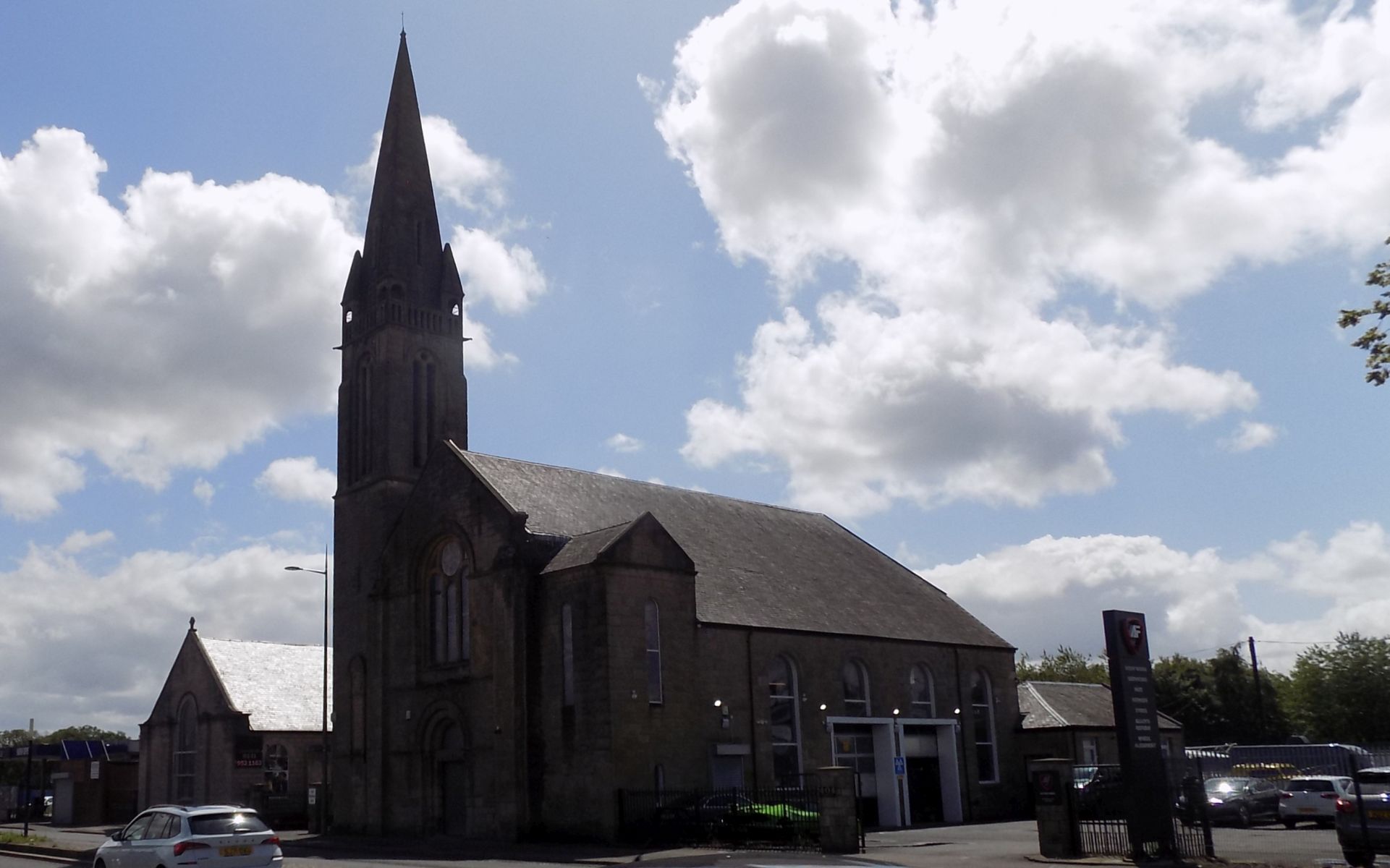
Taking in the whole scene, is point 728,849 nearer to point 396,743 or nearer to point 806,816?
point 806,816

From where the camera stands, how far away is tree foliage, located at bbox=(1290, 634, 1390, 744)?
6988cm

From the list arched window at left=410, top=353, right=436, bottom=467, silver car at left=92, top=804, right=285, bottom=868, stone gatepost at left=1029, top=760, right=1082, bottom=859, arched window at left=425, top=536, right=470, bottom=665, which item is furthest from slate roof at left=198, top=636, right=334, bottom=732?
stone gatepost at left=1029, top=760, right=1082, bottom=859

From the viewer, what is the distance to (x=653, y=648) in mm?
34312

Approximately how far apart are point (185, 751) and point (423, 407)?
2329 cm

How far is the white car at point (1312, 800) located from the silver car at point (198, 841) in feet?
91.2

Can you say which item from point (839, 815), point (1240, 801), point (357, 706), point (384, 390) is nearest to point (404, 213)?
point (384, 390)

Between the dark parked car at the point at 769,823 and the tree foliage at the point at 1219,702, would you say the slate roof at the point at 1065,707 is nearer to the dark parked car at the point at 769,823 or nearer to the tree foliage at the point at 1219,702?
the dark parked car at the point at 769,823

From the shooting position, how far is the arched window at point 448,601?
38969 millimetres

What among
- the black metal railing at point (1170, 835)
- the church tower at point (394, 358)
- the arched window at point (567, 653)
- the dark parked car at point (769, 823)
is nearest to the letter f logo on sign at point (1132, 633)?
the black metal railing at point (1170, 835)

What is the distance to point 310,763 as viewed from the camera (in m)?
54.4

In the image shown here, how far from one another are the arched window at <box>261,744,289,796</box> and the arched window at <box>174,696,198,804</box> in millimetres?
4320

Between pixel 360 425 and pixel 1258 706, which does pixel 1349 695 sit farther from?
pixel 360 425

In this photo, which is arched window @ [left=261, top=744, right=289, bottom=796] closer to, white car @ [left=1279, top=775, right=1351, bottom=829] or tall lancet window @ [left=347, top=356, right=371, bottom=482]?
tall lancet window @ [left=347, top=356, right=371, bottom=482]

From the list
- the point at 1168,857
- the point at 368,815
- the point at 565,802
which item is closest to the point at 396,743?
the point at 368,815
